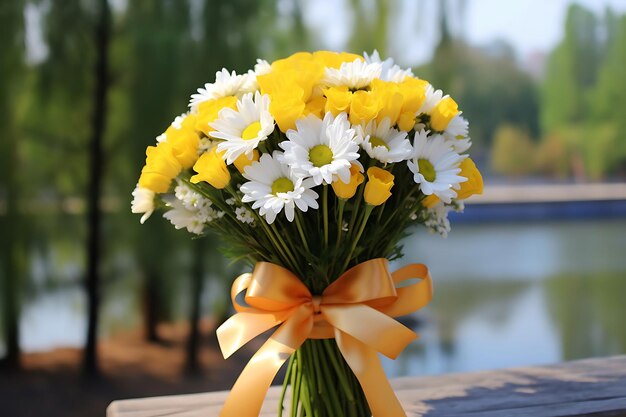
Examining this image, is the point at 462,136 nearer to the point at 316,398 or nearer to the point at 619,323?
the point at 316,398

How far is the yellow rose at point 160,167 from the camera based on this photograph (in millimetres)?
457

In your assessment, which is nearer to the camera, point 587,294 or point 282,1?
point 282,1

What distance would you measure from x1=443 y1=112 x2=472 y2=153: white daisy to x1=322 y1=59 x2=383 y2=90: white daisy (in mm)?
66

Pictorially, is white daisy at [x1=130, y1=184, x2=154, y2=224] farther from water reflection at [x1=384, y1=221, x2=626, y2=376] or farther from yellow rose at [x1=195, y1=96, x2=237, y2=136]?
water reflection at [x1=384, y1=221, x2=626, y2=376]

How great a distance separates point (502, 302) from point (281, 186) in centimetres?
368

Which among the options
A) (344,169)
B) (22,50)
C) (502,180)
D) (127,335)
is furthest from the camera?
(502,180)

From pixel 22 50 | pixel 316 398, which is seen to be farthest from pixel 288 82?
pixel 22 50

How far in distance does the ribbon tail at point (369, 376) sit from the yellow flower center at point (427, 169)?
0.40ft

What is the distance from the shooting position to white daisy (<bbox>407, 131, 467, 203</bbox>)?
420 mm

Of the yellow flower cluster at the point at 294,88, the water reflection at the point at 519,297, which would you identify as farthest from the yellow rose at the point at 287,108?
the water reflection at the point at 519,297

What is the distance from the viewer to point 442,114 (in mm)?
450

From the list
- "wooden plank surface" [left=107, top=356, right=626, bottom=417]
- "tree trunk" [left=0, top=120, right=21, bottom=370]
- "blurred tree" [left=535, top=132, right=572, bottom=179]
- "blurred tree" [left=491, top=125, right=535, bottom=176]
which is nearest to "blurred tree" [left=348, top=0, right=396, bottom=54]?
"tree trunk" [left=0, top=120, right=21, bottom=370]

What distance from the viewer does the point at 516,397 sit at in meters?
0.59

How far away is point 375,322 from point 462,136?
5.8 inches
